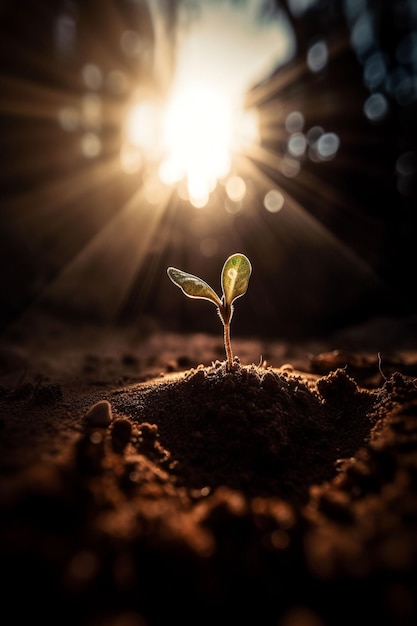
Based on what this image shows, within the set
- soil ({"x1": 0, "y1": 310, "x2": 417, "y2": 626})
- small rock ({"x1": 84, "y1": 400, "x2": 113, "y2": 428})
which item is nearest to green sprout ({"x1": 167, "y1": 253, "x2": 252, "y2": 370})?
soil ({"x1": 0, "y1": 310, "x2": 417, "y2": 626})

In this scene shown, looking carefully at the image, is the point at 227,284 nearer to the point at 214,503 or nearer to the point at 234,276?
the point at 234,276

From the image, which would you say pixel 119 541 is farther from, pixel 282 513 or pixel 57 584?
pixel 282 513

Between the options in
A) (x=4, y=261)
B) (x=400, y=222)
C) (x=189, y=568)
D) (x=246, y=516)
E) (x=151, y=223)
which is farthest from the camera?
(x=151, y=223)

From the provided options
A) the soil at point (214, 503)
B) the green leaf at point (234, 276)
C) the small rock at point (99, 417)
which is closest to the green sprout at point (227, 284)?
the green leaf at point (234, 276)

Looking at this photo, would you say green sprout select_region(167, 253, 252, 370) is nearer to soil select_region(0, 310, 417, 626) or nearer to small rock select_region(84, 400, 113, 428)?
soil select_region(0, 310, 417, 626)

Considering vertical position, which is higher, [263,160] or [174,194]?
[263,160]

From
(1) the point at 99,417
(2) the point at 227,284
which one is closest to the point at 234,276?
(2) the point at 227,284

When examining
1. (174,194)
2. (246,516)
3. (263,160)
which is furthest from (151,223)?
(246,516)
